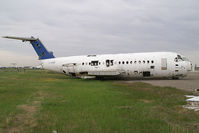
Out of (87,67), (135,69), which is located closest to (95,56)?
(87,67)

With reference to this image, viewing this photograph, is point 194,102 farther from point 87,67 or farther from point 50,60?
point 50,60

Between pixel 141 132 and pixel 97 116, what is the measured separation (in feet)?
5.84

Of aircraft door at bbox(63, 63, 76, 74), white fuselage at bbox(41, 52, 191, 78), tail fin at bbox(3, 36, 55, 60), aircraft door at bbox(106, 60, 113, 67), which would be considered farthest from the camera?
tail fin at bbox(3, 36, 55, 60)

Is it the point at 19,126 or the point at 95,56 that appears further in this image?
the point at 95,56

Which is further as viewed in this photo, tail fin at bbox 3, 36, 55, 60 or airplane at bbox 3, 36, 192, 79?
tail fin at bbox 3, 36, 55, 60

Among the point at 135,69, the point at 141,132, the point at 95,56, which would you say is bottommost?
the point at 141,132

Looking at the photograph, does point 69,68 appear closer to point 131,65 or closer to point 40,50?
point 40,50

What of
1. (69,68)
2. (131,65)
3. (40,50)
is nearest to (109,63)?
(131,65)

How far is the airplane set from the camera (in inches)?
880

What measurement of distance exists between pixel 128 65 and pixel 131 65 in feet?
1.26

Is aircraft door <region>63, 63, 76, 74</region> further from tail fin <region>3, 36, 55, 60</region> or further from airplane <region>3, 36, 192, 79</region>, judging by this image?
tail fin <region>3, 36, 55, 60</region>

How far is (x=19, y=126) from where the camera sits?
523cm

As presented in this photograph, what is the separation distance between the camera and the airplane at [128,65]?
22.3m

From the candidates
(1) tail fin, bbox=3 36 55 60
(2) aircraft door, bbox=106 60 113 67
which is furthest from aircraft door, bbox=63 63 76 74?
(2) aircraft door, bbox=106 60 113 67
